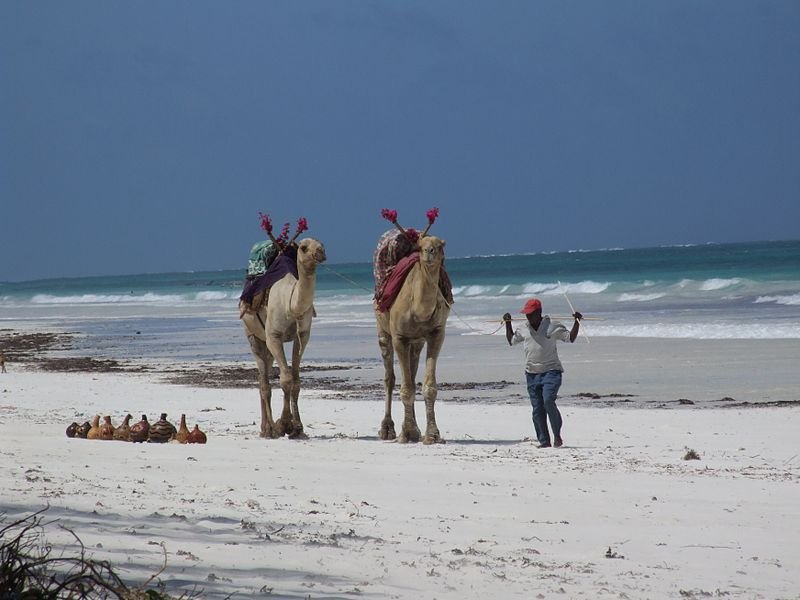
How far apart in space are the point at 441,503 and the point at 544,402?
14.7 feet

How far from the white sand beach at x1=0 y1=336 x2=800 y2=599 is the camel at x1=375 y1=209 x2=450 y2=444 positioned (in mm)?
455

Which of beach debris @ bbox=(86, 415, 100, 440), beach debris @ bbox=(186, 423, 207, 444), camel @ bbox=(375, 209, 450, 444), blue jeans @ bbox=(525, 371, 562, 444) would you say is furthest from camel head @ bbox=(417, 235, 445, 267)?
beach debris @ bbox=(86, 415, 100, 440)

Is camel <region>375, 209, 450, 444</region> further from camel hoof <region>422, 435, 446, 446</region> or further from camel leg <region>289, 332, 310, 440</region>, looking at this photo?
camel leg <region>289, 332, 310, 440</region>

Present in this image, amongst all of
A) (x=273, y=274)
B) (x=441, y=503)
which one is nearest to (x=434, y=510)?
(x=441, y=503)

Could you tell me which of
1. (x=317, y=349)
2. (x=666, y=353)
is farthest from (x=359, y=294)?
(x=666, y=353)

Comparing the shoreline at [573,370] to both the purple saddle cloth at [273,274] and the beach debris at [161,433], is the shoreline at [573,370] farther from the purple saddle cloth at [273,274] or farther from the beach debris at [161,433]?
the beach debris at [161,433]

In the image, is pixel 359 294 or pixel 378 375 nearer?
pixel 378 375

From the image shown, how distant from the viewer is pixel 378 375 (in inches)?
886

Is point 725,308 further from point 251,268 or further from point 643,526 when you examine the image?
point 643,526

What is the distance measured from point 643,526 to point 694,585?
4.96 ft

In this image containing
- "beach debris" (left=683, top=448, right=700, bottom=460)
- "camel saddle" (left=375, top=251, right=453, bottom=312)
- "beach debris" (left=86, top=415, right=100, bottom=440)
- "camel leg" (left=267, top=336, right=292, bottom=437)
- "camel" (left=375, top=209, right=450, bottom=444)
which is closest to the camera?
"beach debris" (left=683, top=448, right=700, bottom=460)

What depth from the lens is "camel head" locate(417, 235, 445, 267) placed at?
13040mm

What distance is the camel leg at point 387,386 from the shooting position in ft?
46.4

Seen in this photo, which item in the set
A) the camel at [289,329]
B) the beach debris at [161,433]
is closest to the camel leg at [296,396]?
the camel at [289,329]
